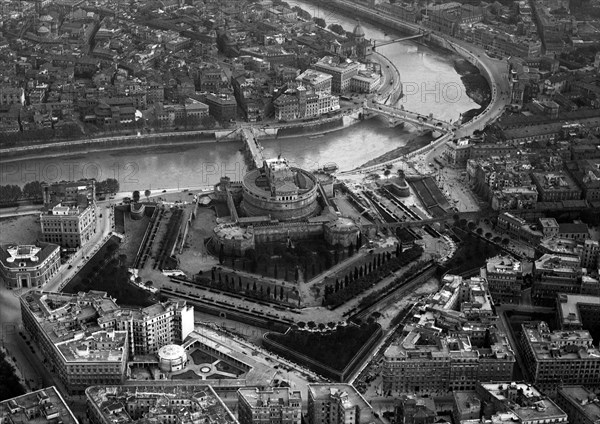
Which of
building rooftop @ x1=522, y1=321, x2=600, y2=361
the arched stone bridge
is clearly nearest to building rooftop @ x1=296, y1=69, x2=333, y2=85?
the arched stone bridge

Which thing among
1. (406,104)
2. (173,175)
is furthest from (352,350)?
(406,104)

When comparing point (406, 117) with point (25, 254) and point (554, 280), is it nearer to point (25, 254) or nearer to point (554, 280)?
point (554, 280)

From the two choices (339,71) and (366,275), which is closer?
(366,275)

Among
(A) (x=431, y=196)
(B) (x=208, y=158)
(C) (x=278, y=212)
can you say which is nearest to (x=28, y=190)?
(B) (x=208, y=158)

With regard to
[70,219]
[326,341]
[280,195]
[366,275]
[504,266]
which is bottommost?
[326,341]

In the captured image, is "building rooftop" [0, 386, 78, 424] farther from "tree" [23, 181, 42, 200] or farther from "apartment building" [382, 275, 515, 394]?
"tree" [23, 181, 42, 200]

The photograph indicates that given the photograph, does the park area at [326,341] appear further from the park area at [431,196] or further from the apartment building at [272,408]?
the park area at [431,196]

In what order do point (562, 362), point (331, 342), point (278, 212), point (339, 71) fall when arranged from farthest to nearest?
point (339, 71) → point (278, 212) → point (331, 342) → point (562, 362)
